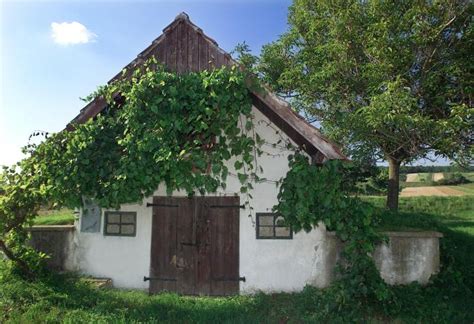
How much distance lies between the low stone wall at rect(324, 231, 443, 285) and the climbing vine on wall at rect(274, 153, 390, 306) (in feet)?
4.15

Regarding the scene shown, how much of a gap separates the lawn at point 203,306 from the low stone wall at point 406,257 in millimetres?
343

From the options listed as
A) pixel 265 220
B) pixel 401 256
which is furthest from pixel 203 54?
pixel 401 256

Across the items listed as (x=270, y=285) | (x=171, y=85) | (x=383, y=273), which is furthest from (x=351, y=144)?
(x=171, y=85)

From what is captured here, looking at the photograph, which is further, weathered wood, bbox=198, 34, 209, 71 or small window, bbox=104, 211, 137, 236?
small window, bbox=104, 211, 137, 236

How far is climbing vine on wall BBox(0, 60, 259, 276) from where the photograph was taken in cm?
701

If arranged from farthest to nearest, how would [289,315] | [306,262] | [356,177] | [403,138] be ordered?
[356,177]
[403,138]
[306,262]
[289,315]

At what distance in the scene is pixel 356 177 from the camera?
53.8 ft

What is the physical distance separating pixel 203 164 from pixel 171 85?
1.61 metres

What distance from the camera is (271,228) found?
7.99 meters

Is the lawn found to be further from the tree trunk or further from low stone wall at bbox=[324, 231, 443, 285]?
the tree trunk

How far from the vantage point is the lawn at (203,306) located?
20.7 ft

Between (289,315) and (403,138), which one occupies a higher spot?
(403,138)

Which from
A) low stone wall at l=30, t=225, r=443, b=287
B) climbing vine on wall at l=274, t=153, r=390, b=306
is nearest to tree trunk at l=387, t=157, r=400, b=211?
low stone wall at l=30, t=225, r=443, b=287

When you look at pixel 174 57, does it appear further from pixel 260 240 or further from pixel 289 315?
pixel 289 315
